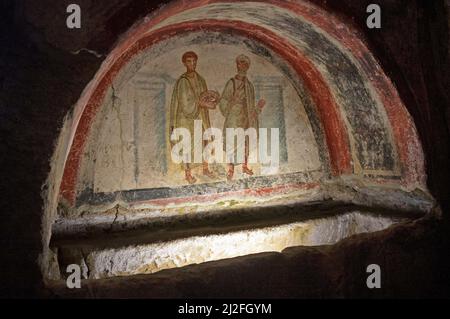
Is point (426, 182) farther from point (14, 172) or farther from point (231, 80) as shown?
point (14, 172)

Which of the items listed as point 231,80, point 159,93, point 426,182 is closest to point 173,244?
point 159,93

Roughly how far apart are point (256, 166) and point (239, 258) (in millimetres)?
1984

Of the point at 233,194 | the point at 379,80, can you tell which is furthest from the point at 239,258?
the point at 233,194

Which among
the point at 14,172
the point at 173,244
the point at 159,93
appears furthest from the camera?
the point at 159,93

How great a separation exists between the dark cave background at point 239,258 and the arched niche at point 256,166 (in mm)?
190

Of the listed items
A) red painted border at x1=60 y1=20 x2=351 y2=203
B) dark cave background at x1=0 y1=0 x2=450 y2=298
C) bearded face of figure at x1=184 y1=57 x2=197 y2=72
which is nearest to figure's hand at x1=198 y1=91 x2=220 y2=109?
bearded face of figure at x1=184 y1=57 x2=197 y2=72

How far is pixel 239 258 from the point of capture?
2197 mm

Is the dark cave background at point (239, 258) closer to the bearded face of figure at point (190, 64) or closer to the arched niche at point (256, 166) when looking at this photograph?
the arched niche at point (256, 166)

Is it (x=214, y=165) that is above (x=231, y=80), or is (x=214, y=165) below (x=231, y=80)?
below

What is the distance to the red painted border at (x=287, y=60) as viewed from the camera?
343cm

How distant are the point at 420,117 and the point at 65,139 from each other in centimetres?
193

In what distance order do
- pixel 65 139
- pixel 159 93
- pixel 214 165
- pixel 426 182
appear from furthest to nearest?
pixel 214 165
pixel 159 93
pixel 426 182
pixel 65 139

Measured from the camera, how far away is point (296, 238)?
390 centimetres

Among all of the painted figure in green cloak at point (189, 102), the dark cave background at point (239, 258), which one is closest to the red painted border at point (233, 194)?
the painted figure in green cloak at point (189, 102)
